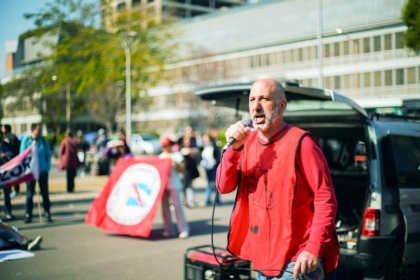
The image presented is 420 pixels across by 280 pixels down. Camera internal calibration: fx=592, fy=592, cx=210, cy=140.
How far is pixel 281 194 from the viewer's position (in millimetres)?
3420

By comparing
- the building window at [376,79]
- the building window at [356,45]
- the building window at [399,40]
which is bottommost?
the building window at [399,40]

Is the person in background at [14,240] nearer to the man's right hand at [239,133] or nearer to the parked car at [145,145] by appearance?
the man's right hand at [239,133]

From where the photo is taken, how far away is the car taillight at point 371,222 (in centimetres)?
600

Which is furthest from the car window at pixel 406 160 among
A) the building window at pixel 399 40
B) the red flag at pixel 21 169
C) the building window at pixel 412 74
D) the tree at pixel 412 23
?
the building window at pixel 412 74

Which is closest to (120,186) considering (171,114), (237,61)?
(237,61)

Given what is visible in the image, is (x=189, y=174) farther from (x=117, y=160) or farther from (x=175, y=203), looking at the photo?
(x=175, y=203)

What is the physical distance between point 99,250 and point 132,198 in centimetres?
139

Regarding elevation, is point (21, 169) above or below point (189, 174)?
above

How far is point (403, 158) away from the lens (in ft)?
21.4

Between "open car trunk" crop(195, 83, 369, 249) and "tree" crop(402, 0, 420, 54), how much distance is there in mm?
2989

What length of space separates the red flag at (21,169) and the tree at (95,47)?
16.1 m

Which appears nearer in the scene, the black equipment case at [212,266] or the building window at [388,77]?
the black equipment case at [212,266]

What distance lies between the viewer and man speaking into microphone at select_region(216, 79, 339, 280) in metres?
3.32

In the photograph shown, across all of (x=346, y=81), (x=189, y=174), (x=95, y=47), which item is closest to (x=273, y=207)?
(x=189, y=174)
